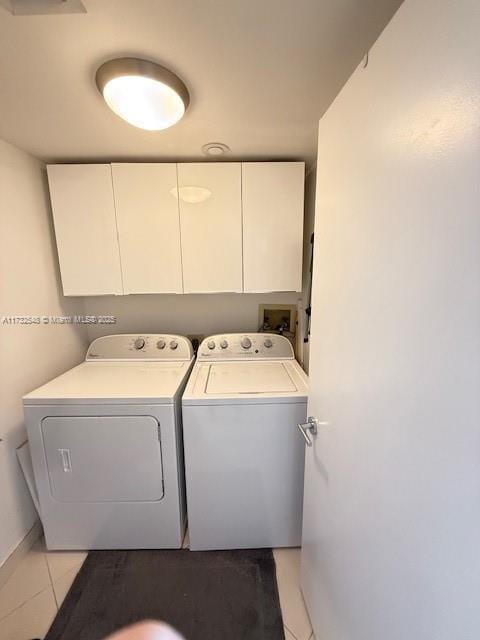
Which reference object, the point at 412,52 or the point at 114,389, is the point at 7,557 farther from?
the point at 412,52

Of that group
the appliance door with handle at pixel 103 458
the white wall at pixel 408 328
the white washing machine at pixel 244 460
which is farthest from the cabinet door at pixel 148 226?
the white wall at pixel 408 328

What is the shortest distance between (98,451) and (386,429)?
156 centimetres

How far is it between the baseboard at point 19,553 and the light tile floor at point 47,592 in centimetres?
3

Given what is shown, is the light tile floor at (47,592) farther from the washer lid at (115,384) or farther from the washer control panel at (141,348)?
the washer control panel at (141,348)

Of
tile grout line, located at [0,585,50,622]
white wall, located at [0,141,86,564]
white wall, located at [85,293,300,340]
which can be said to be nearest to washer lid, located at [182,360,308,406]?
white wall, located at [85,293,300,340]

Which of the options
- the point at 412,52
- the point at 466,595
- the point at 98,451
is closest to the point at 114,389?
the point at 98,451

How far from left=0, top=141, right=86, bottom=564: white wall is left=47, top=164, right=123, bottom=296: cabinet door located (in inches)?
4.8

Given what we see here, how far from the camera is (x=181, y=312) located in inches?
92.3

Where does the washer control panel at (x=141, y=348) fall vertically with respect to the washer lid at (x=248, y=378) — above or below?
above

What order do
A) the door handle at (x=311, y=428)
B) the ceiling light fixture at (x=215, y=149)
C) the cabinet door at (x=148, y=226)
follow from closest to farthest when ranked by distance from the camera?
the door handle at (x=311, y=428) < the ceiling light fixture at (x=215, y=149) < the cabinet door at (x=148, y=226)

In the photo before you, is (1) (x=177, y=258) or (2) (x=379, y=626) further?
(1) (x=177, y=258)

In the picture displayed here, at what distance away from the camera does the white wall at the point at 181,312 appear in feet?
7.60

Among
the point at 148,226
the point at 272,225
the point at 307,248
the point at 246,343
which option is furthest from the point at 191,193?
the point at 246,343

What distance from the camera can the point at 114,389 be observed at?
1610 mm
